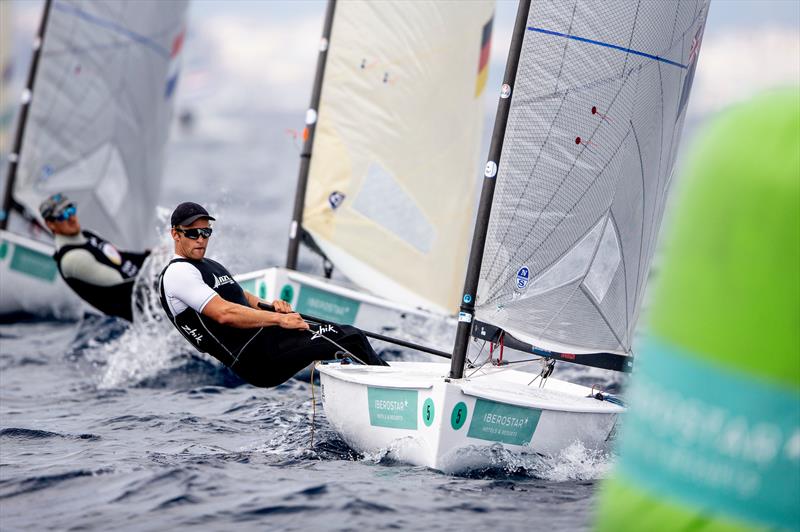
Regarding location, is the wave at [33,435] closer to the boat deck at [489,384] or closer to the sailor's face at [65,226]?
the boat deck at [489,384]

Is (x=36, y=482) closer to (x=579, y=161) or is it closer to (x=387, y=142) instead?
(x=579, y=161)

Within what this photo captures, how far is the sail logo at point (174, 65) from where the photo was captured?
35.4 feet

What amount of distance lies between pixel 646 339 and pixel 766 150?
53 centimetres

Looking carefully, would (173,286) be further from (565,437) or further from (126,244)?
(126,244)

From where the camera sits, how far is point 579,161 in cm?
510

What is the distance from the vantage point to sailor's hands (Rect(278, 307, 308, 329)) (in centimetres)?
506

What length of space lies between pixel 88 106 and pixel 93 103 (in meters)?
0.06

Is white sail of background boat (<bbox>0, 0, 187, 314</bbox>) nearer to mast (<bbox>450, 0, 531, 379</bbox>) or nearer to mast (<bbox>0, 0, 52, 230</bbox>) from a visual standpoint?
mast (<bbox>0, 0, 52, 230</bbox>)

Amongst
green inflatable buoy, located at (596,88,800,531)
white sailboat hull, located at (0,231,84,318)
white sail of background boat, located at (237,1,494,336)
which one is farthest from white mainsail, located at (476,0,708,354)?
white sailboat hull, located at (0,231,84,318)

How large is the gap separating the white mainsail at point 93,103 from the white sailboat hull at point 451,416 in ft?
19.1

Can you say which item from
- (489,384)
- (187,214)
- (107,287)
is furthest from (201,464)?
(107,287)

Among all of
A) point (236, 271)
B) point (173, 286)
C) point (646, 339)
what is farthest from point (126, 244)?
point (646, 339)

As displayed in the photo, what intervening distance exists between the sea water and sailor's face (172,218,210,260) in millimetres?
902

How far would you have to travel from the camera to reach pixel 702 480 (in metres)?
2.36
